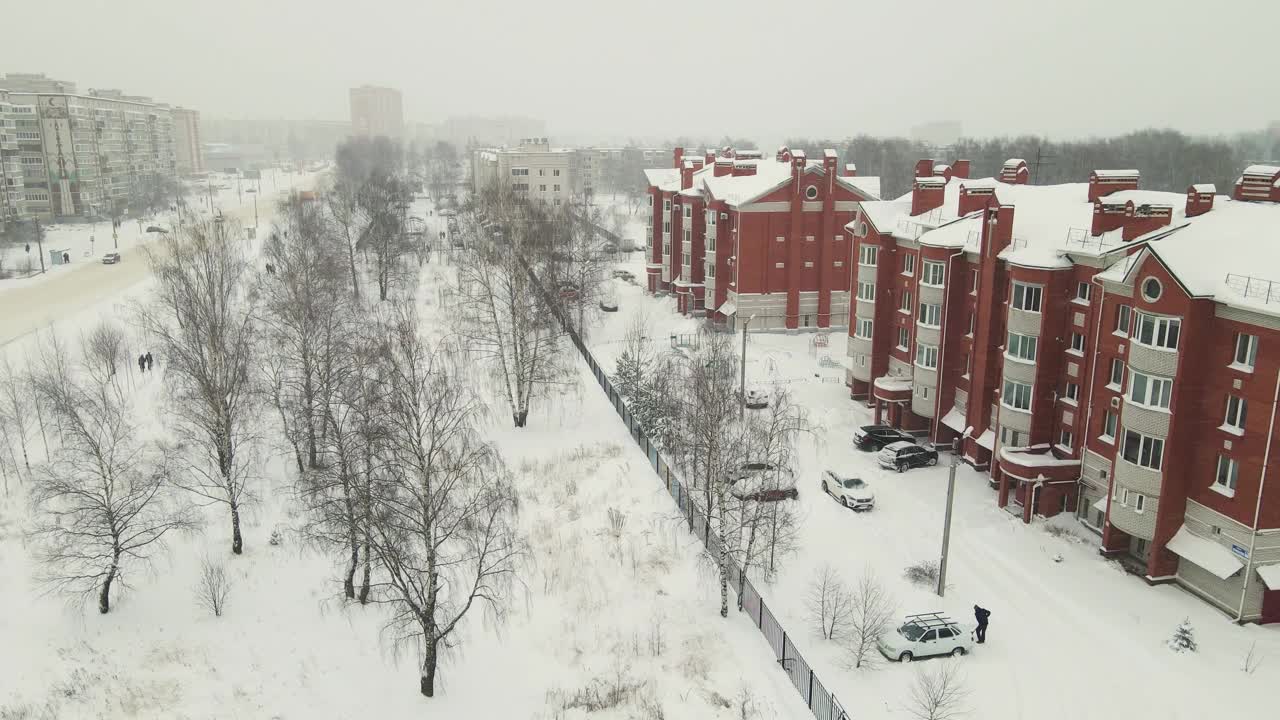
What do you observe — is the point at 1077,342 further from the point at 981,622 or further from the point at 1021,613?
the point at 981,622

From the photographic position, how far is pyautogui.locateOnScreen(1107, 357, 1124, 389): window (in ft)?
87.4

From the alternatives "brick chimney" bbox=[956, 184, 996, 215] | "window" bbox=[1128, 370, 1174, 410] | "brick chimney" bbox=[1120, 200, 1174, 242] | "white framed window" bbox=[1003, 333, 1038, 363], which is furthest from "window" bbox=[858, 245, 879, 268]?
"window" bbox=[1128, 370, 1174, 410]

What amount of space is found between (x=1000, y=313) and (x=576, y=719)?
22440 mm

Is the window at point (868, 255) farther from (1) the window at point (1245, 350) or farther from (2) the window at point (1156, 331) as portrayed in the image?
(1) the window at point (1245, 350)

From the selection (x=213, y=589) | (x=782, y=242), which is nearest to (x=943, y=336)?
(x=782, y=242)

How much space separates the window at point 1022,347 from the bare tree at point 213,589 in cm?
2757

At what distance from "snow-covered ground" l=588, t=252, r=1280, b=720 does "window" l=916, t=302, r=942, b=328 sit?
6271mm

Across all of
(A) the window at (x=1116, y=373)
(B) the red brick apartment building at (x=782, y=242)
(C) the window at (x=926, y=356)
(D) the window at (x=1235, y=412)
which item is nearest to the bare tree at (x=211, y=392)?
(C) the window at (x=926, y=356)

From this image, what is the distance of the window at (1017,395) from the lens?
30609 mm

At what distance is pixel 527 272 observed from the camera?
146 feet

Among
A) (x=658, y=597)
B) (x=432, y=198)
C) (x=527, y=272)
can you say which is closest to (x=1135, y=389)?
(x=658, y=597)

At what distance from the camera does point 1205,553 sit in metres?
23.8

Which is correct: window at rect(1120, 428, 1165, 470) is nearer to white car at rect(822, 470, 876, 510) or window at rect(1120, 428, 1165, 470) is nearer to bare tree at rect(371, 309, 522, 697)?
white car at rect(822, 470, 876, 510)

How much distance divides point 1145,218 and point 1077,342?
4660mm
